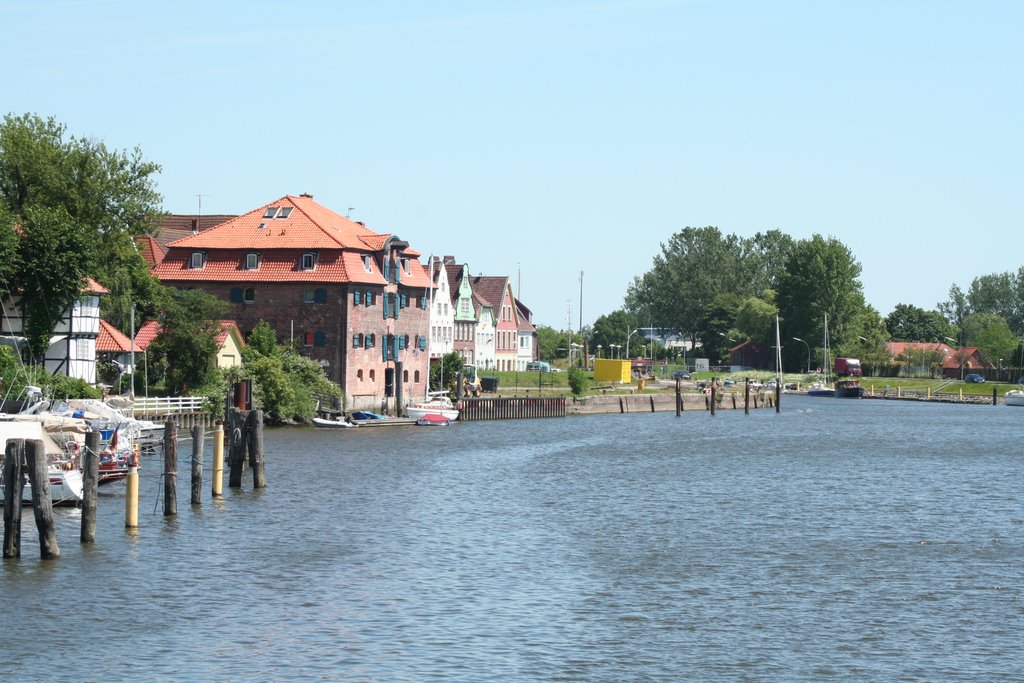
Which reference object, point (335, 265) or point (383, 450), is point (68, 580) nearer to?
point (383, 450)

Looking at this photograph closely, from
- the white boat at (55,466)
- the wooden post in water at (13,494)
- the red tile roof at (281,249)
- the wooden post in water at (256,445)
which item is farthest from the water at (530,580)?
the red tile roof at (281,249)

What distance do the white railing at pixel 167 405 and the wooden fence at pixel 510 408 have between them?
2863 cm

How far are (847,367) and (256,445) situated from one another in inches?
5897

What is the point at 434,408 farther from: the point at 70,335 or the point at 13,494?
the point at 13,494

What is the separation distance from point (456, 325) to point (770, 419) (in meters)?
38.7

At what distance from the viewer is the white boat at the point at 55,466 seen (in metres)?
46.1

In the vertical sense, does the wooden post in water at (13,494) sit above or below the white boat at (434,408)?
below

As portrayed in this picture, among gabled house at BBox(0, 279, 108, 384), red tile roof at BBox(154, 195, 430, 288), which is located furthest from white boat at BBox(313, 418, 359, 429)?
gabled house at BBox(0, 279, 108, 384)

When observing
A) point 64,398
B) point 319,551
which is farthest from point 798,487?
point 64,398

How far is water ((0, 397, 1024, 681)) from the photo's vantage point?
94.3 ft

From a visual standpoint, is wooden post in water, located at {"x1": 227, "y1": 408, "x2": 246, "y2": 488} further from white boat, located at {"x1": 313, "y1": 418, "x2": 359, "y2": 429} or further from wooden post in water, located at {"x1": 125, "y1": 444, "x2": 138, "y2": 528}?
white boat, located at {"x1": 313, "y1": 418, "x2": 359, "y2": 429}

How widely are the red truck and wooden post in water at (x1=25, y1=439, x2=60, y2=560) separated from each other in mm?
167245

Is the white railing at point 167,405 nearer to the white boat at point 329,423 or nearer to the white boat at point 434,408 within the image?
the white boat at point 329,423

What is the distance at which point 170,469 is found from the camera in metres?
44.8
